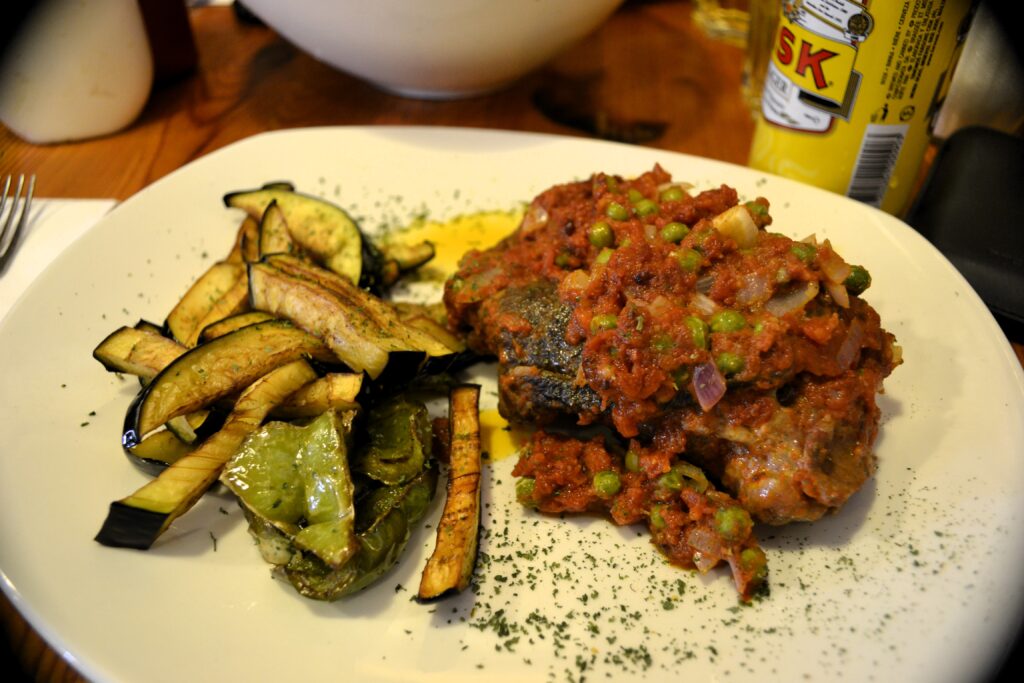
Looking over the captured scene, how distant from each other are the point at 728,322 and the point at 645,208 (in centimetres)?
73

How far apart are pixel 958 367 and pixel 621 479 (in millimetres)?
1361

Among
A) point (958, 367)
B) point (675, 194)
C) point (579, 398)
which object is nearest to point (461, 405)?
point (579, 398)

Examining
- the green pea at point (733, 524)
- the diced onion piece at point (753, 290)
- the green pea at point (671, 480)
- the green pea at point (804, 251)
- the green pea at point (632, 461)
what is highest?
the green pea at point (804, 251)

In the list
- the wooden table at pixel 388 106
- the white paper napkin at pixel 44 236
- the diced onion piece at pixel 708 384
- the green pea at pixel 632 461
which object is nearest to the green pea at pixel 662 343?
the diced onion piece at pixel 708 384

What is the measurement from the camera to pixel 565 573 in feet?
8.41

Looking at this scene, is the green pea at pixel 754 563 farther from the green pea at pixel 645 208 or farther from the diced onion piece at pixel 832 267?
the green pea at pixel 645 208

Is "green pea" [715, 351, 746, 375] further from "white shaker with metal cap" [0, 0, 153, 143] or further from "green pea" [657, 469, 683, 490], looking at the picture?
"white shaker with metal cap" [0, 0, 153, 143]

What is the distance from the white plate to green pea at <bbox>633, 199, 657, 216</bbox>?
1069mm

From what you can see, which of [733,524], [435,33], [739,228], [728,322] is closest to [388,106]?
[435,33]

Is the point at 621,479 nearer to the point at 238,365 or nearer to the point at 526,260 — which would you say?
the point at 526,260

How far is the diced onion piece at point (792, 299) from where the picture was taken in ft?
8.28

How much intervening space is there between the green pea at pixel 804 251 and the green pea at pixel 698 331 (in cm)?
43

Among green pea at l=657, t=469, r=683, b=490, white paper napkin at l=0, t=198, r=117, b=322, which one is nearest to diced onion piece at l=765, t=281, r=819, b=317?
green pea at l=657, t=469, r=683, b=490

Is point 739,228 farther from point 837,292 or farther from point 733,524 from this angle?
point 733,524
